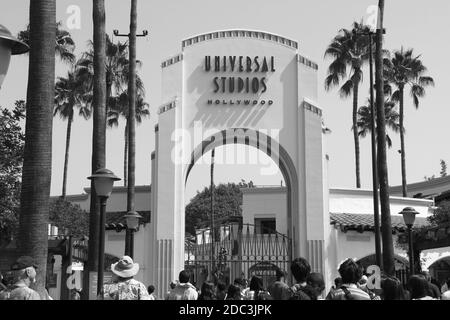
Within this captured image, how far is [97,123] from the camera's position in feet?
53.5

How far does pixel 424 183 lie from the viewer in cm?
4825

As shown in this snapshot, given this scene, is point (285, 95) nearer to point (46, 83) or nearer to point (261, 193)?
point (46, 83)

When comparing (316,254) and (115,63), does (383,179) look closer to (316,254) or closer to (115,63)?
(316,254)

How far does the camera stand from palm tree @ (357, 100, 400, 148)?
45750 millimetres

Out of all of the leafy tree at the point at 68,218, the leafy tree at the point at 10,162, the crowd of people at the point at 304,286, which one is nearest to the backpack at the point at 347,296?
the crowd of people at the point at 304,286

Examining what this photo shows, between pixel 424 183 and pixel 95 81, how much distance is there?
36394 millimetres

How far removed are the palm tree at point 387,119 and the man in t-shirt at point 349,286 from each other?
39.8 m

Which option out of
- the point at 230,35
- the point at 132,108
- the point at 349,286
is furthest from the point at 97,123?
the point at 349,286

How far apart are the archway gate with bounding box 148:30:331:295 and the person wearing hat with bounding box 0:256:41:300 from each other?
50.8 ft

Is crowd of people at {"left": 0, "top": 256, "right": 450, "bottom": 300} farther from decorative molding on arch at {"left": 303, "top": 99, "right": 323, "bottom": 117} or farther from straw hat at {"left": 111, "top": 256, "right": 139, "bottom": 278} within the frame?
decorative molding on arch at {"left": 303, "top": 99, "right": 323, "bottom": 117}

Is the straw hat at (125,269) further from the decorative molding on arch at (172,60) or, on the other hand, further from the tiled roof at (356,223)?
the tiled roof at (356,223)

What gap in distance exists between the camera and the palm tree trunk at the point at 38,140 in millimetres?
9414
